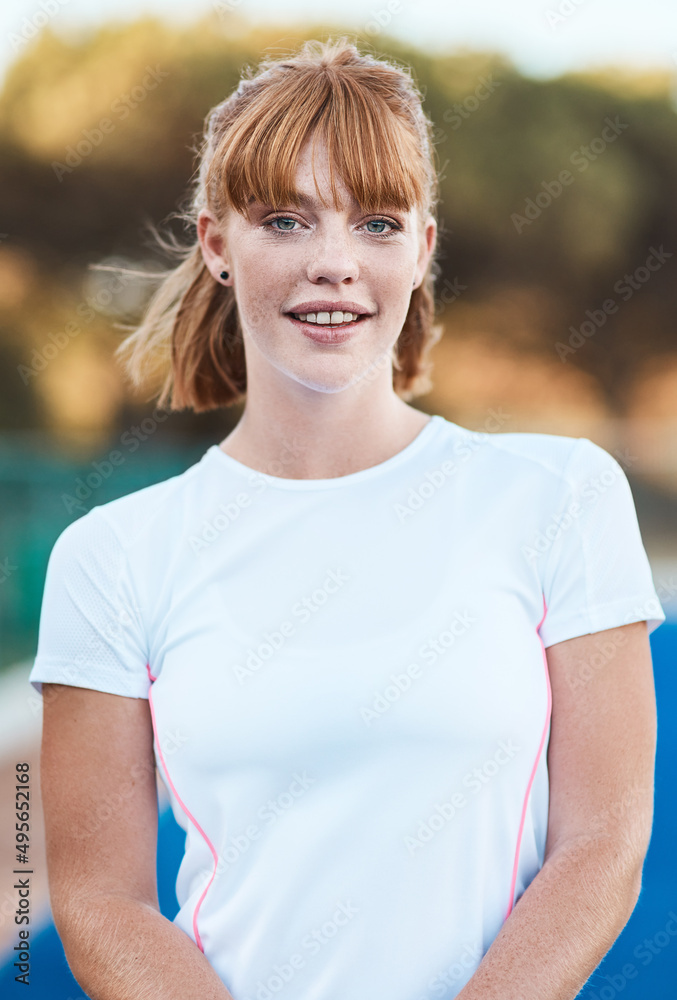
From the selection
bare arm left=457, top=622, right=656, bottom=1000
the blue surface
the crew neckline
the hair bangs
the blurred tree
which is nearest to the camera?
bare arm left=457, top=622, right=656, bottom=1000

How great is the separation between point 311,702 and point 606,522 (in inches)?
16.1

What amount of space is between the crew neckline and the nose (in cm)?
22

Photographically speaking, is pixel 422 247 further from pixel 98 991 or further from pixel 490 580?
pixel 98 991

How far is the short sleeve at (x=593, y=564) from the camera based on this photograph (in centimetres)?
117

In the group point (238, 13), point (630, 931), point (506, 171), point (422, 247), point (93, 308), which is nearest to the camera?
point (422, 247)

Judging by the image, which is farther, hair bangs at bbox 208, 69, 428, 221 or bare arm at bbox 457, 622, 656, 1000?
hair bangs at bbox 208, 69, 428, 221

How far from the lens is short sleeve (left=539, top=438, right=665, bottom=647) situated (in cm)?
117

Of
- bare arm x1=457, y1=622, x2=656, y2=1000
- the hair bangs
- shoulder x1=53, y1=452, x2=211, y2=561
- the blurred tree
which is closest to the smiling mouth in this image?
the hair bangs

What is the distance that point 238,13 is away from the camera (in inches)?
333

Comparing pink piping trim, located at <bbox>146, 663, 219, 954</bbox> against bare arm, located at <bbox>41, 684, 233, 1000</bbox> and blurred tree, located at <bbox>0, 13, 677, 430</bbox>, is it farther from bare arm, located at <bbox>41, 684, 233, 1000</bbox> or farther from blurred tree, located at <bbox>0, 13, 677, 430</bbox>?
blurred tree, located at <bbox>0, 13, 677, 430</bbox>

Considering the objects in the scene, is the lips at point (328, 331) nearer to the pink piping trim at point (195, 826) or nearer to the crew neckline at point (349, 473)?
the crew neckline at point (349, 473)

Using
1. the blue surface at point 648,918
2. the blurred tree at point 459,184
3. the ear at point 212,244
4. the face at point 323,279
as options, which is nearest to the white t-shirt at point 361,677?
the face at point 323,279

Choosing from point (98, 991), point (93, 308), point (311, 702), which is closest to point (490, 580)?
point (311, 702)

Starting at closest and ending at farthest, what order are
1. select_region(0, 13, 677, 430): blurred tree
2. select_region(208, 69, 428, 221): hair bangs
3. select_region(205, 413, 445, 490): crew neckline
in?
1. select_region(208, 69, 428, 221): hair bangs
2. select_region(205, 413, 445, 490): crew neckline
3. select_region(0, 13, 677, 430): blurred tree
